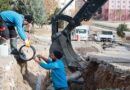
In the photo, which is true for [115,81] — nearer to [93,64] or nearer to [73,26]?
[93,64]

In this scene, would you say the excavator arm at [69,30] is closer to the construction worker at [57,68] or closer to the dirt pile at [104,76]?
the dirt pile at [104,76]

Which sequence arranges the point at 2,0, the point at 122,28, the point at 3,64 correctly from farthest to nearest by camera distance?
the point at 122,28 → the point at 2,0 → the point at 3,64

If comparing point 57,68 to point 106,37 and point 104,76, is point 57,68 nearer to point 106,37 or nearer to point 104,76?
point 104,76

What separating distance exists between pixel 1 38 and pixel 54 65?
2.42 metres

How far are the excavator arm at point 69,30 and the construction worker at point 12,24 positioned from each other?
452 cm

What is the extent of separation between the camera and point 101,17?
10494cm

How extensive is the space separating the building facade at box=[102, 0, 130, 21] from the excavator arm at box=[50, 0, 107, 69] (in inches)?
3022

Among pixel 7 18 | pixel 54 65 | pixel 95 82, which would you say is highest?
pixel 7 18

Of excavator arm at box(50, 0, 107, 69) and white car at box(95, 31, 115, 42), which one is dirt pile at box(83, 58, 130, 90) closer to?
excavator arm at box(50, 0, 107, 69)

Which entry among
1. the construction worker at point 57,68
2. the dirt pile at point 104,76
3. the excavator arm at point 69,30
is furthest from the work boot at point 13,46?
the excavator arm at point 69,30

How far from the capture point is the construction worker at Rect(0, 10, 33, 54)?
1205cm

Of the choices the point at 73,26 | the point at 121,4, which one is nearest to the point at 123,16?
the point at 121,4

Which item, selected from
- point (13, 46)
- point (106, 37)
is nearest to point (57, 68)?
point (13, 46)

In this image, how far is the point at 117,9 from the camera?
95750 millimetres
